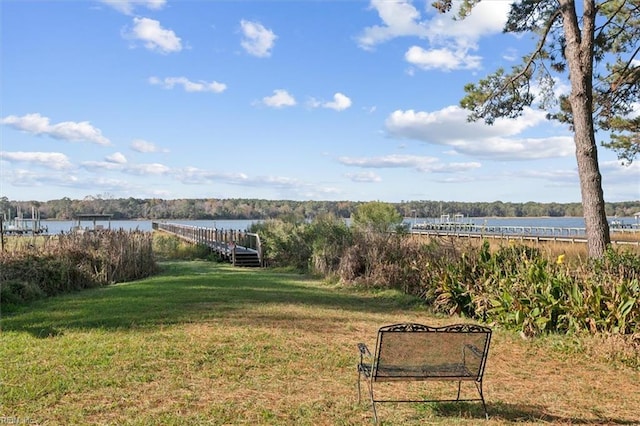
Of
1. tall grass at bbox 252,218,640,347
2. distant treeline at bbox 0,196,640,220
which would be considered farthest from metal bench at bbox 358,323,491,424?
distant treeline at bbox 0,196,640,220

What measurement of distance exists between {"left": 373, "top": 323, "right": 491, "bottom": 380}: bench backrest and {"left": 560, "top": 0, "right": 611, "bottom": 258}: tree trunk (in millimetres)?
6766

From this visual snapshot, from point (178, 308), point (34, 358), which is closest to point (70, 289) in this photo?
point (178, 308)

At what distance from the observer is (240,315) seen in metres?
9.09

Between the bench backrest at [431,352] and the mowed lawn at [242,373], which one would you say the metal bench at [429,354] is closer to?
the bench backrest at [431,352]

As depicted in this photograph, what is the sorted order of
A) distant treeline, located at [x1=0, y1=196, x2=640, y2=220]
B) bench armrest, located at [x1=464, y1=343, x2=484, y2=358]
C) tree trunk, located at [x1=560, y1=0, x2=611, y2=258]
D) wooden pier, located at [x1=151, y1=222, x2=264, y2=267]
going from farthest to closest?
1. distant treeline, located at [x1=0, y1=196, x2=640, y2=220]
2. wooden pier, located at [x1=151, y1=222, x2=264, y2=267]
3. tree trunk, located at [x1=560, y1=0, x2=611, y2=258]
4. bench armrest, located at [x1=464, y1=343, x2=484, y2=358]

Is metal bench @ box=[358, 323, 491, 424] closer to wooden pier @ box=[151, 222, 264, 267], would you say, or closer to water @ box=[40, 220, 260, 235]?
water @ box=[40, 220, 260, 235]

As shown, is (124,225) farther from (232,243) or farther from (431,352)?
(431,352)

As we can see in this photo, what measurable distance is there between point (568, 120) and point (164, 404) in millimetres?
14065

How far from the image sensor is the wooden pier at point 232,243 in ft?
76.7

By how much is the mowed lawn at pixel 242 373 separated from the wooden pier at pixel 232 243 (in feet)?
44.0

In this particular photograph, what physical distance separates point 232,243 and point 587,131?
694 inches

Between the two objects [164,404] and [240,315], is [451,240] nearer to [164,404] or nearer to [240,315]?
Answer: [240,315]

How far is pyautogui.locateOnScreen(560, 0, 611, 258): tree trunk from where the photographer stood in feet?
33.7

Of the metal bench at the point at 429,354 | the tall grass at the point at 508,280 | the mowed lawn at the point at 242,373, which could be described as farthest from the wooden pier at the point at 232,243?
the metal bench at the point at 429,354
